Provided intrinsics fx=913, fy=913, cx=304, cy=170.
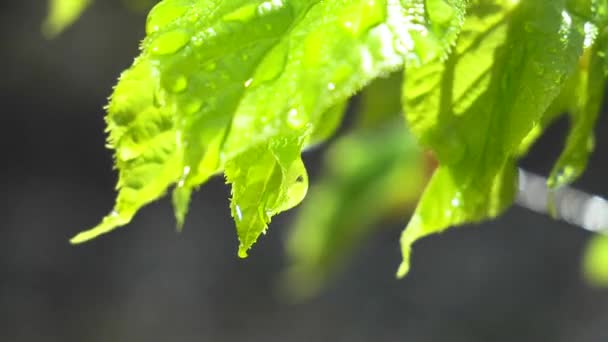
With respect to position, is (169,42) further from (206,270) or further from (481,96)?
(206,270)

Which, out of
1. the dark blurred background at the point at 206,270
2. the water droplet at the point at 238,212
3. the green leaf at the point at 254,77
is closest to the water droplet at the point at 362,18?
the green leaf at the point at 254,77

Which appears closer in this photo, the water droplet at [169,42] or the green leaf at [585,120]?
the water droplet at [169,42]

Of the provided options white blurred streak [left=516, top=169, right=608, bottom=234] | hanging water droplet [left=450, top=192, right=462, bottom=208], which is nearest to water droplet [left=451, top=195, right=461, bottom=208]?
hanging water droplet [left=450, top=192, right=462, bottom=208]

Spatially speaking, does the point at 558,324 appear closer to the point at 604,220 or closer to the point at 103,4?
the point at 103,4

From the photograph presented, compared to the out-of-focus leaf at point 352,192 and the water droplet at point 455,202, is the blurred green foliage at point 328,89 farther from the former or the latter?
the out-of-focus leaf at point 352,192

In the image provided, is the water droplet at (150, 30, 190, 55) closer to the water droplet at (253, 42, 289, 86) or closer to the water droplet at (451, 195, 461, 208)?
the water droplet at (253, 42, 289, 86)

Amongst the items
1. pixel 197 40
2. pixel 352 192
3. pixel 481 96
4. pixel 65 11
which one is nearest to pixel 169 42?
pixel 197 40

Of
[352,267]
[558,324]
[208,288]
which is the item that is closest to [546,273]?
[558,324]
